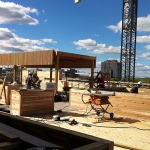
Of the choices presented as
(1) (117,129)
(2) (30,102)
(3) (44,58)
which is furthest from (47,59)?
(1) (117,129)

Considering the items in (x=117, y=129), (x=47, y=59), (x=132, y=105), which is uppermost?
(x=47, y=59)

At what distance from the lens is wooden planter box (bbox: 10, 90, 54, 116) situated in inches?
357

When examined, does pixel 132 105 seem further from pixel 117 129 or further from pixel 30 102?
pixel 30 102

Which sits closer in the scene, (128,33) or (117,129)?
(117,129)

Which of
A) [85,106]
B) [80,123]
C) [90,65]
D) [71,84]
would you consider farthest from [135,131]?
[71,84]

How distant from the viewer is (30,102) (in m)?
9.36

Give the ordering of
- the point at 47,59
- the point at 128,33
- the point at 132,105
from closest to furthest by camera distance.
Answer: the point at 132,105
the point at 47,59
the point at 128,33

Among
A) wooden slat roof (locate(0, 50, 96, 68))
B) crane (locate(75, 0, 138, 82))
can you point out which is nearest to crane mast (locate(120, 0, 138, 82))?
crane (locate(75, 0, 138, 82))

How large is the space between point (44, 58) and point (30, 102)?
5444mm

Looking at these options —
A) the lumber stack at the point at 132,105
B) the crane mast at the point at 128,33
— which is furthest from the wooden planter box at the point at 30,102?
the crane mast at the point at 128,33

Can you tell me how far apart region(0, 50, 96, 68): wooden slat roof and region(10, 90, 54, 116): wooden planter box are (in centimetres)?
423

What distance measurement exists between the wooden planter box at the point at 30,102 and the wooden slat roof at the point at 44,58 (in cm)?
423

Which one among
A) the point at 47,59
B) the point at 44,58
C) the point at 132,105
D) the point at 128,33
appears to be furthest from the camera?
the point at 128,33

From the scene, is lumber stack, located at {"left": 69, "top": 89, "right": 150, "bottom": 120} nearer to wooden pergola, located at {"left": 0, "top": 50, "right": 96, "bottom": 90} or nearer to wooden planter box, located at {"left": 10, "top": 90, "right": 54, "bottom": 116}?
wooden planter box, located at {"left": 10, "top": 90, "right": 54, "bottom": 116}
